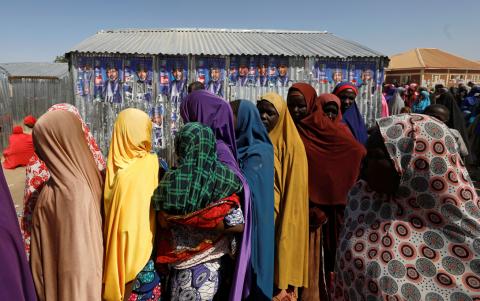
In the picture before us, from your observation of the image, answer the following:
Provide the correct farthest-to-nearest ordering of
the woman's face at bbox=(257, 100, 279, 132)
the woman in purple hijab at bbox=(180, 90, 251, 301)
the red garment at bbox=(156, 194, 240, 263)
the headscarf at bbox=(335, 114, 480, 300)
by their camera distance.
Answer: the woman's face at bbox=(257, 100, 279, 132) < the woman in purple hijab at bbox=(180, 90, 251, 301) < the red garment at bbox=(156, 194, 240, 263) < the headscarf at bbox=(335, 114, 480, 300)

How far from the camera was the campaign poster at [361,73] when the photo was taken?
6.20 m

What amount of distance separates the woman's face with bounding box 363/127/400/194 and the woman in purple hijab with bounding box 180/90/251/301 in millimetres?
740

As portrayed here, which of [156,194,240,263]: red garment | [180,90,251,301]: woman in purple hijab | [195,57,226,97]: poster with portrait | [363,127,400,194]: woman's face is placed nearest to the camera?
[363,127,400,194]: woman's face

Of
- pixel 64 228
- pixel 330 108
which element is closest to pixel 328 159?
pixel 330 108

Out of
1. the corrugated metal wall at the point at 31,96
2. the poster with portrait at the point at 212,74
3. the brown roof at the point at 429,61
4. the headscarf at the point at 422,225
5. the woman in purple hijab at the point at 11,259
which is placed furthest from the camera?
the brown roof at the point at 429,61

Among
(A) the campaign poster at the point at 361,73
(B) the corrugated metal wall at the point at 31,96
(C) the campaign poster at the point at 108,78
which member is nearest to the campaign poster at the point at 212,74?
(C) the campaign poster at the point at 108,78

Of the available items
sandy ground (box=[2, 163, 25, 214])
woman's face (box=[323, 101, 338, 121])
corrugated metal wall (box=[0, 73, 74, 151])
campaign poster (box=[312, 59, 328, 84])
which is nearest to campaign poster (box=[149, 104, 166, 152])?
sandy ground (box=[2, 163, 25, 214])

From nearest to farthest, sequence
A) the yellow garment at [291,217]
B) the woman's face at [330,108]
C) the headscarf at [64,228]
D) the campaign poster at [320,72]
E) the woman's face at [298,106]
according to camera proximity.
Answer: the headscarf at [64,228]
the yellow garment at [291,217]
the woman's face at [298,106]
the woman's face at [330,108]
the campaign poster at [320,72]

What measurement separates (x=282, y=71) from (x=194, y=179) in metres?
4.84

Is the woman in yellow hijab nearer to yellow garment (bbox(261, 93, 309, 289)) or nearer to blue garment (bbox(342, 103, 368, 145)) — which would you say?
yellow garment (bbox(261, 93, 309, 289))

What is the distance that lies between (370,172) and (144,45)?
5.92 meters

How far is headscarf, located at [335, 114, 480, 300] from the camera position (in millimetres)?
1242

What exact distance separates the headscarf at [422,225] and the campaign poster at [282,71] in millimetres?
4815

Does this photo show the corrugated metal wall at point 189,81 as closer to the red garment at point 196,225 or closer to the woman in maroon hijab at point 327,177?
the woman in maroon hijab at point 327,177
